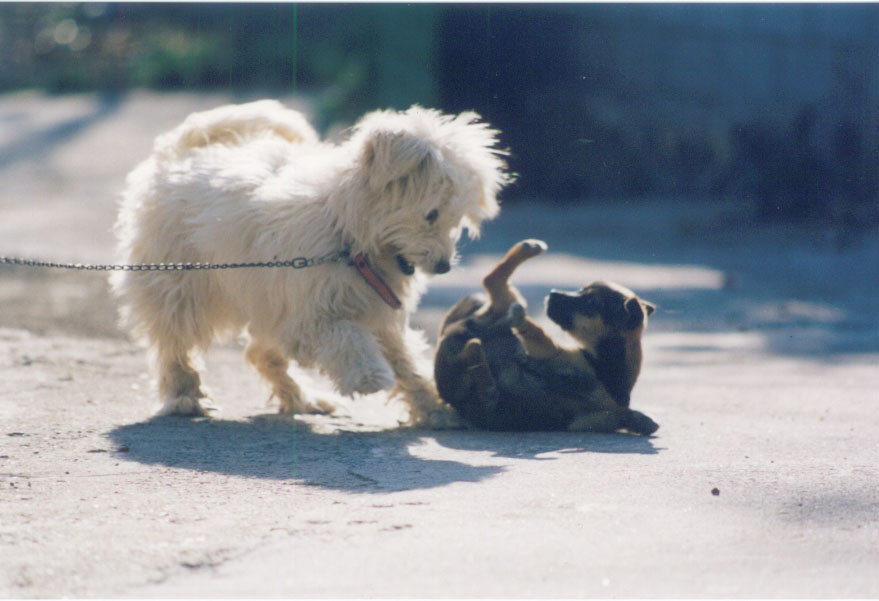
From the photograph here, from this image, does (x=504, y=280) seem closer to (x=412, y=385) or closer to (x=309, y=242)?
(x=412, y=385)

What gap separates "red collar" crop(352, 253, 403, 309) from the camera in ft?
18.0

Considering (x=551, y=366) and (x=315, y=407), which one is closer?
(x=551, y=366)

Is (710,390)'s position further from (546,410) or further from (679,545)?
(679,545)

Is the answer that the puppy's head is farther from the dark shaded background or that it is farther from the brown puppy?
the dark shaded background

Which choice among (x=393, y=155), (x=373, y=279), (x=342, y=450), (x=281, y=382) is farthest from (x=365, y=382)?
(x=281, y=382)

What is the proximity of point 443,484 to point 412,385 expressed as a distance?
5.39ft

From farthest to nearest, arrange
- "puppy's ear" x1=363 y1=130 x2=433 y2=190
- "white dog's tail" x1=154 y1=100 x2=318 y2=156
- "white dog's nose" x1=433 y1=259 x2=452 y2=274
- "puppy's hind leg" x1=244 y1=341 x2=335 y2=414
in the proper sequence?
"white dog's tail" x1=154 y1=100 x2=318 y2=156, "puppy's hind leg" x1=244 y1=341 x2=335 y2=414, "white dog's nose" x1=433 y1=259 x2=452 y2=274, "puppy's ear" x1=363 y1=130 x2=433 y2=190

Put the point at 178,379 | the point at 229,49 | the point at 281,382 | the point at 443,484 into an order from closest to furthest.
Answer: the point at 443,484, the point at 178,379, the point at 281,382, the point at 229,49

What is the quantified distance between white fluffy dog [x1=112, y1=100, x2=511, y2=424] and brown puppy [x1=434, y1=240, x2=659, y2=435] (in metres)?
0.31

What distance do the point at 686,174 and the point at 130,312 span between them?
12947mm

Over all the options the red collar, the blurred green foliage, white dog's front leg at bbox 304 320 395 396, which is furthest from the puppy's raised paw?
the blurred green foliage

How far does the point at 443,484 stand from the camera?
4.14 metres

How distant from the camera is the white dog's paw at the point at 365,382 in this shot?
5090 mm

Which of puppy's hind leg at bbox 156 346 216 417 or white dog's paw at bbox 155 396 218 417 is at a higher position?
puppy's hind leg at bbox 156 346 216 417
